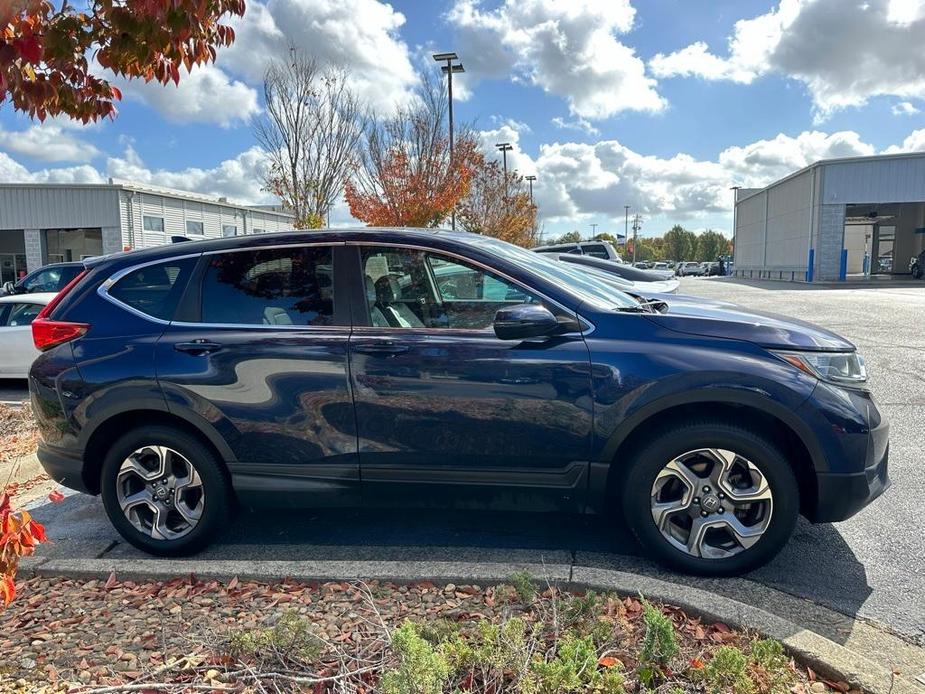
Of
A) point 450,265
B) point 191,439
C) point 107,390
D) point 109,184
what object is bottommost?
point 191,439

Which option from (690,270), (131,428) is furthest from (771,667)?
(690,270)

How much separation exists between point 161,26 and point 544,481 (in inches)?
102

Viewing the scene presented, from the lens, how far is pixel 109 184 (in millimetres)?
36406

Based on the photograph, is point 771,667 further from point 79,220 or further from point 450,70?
point 79,220

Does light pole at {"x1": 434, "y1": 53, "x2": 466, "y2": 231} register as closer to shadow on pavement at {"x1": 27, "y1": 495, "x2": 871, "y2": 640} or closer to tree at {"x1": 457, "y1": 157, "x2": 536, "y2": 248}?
tree at {"x1": 457, "y1": 157, "x2": 536, "y2": 248}

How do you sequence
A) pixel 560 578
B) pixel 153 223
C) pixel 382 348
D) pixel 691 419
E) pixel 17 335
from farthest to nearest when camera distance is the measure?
1. pixel 153 223
2. pixel 17 335
3. pixel 382 348
4. pixel 691 419
5. pixel 560 578

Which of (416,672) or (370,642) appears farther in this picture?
(370,642)

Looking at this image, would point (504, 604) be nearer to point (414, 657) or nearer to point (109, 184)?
point (414, 657)

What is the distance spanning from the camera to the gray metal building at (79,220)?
37.0 meters

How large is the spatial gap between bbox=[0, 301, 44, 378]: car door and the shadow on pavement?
5.75 meters

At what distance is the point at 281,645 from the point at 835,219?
40.9m

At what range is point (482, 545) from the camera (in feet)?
12.4

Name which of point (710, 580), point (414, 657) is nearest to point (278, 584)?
point (414, 657)

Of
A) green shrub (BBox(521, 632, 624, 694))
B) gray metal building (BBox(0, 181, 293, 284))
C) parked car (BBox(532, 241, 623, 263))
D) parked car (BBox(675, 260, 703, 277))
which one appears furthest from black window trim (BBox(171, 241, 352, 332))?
parked car (BBox(675, 260, 703, 277))
